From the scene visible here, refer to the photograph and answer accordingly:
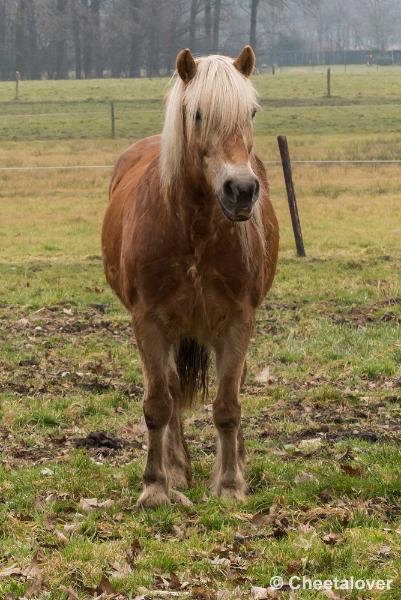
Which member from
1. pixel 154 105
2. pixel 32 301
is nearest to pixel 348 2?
pixel 154 105

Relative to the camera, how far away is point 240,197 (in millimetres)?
5199

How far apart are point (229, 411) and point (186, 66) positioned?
74.0 inches

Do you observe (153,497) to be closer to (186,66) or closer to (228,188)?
(228,188)

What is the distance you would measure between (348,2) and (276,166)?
14842cm

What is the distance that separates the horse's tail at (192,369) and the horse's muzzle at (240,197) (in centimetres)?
139

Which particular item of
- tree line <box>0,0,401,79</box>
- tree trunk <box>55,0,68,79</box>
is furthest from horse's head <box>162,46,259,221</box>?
tree trunk <box>55,0,68,79</box>

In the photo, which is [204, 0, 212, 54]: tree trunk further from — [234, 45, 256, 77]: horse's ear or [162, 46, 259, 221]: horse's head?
[162, 46, 259, 221]: horse's head

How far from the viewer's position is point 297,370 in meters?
9.30

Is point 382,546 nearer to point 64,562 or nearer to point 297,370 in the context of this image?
point 64,562

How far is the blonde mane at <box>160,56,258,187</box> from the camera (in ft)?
18.0

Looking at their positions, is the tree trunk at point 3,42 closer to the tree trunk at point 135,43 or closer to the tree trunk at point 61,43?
the tree trunk at point 61,43

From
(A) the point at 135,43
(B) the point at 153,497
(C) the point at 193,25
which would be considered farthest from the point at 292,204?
(A) the point at 135,43

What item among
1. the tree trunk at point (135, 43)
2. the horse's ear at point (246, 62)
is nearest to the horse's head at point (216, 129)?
the horse's ear at point (246, 62)

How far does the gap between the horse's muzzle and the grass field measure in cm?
151
